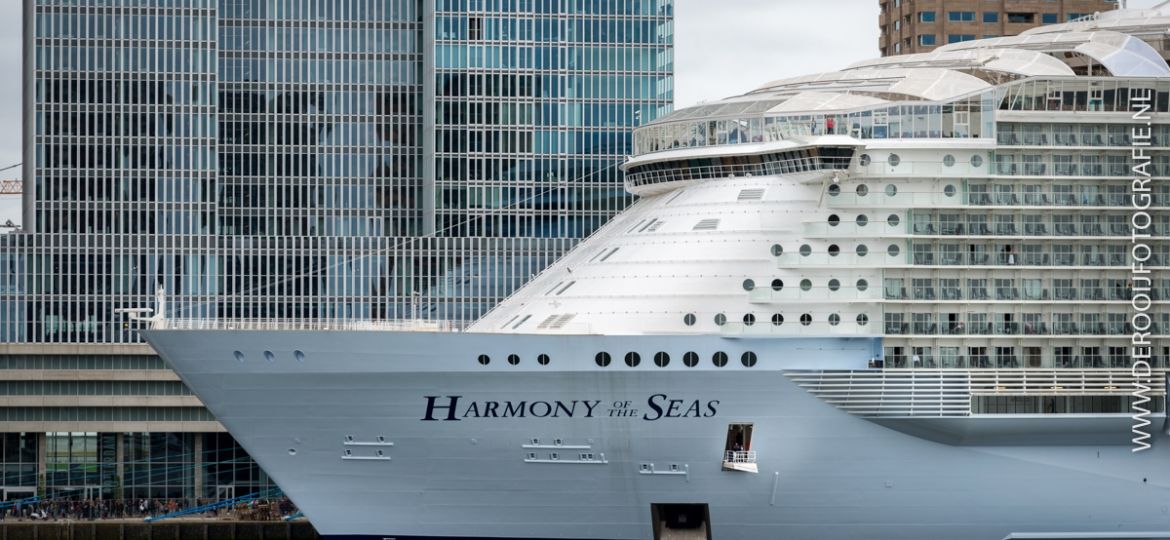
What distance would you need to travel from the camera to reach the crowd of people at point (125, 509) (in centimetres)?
7919

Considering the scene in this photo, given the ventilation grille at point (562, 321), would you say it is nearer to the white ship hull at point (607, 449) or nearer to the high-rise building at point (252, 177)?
the white ship hull at point (607, 449)

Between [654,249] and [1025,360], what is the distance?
9.87 metres

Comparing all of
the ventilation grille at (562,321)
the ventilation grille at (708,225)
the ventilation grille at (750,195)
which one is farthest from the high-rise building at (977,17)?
the ventilation grille at (562,321)

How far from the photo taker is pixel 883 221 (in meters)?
58.9

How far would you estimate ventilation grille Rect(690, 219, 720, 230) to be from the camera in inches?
2349

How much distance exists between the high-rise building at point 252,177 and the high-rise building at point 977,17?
44073 mm

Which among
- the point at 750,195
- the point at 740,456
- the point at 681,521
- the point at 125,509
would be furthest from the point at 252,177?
the point at 740,456

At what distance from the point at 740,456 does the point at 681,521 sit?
2.39 metres

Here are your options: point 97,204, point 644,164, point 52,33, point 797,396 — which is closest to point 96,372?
point 97,204

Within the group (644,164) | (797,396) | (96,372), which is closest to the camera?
(797,396)

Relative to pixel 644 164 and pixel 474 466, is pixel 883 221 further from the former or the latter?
pixel 474 466

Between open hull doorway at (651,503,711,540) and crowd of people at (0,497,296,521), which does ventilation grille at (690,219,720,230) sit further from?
crowd of people at (0,497,296,521)

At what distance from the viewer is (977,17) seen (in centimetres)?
13262

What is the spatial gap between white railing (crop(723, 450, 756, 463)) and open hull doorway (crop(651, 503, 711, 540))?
4.59ft
